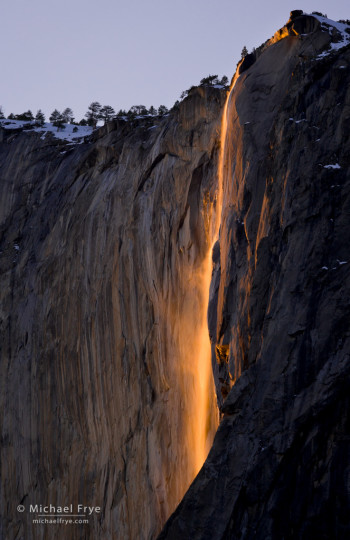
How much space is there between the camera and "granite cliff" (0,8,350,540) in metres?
19.6

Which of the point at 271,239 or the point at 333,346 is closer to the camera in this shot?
the point at 333,346

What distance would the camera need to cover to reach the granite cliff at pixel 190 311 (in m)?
19.6

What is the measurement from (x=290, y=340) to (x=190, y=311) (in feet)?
36.1

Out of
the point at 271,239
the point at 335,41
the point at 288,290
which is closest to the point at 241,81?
the point at 335,41

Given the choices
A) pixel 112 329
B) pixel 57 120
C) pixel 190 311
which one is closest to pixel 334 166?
pixel 190 311

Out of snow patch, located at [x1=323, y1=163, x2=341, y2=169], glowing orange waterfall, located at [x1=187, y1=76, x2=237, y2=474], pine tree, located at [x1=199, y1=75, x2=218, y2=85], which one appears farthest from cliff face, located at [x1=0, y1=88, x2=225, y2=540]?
snow patch, located at [x1=323, y1=163, x2=341, y2=169]

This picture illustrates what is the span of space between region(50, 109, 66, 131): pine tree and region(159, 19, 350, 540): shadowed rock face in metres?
30.9

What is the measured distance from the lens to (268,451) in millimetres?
19531

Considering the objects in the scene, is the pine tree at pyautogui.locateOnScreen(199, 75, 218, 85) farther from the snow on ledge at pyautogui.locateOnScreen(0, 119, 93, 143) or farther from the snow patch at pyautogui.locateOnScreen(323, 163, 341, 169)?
the snow patch at pyautogui.locateOnScreen(323, 163, 341, 169)

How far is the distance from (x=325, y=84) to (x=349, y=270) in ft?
18.8

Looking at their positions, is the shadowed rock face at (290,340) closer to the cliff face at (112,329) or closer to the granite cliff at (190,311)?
the granite cliff at (190,311)

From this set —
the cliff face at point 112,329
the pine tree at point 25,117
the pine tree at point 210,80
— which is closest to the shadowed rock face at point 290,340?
the cliff face at point 112,329

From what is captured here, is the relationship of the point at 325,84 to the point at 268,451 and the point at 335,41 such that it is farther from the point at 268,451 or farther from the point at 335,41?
the point at 268,451

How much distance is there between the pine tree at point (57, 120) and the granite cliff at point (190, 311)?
11.2 ft
